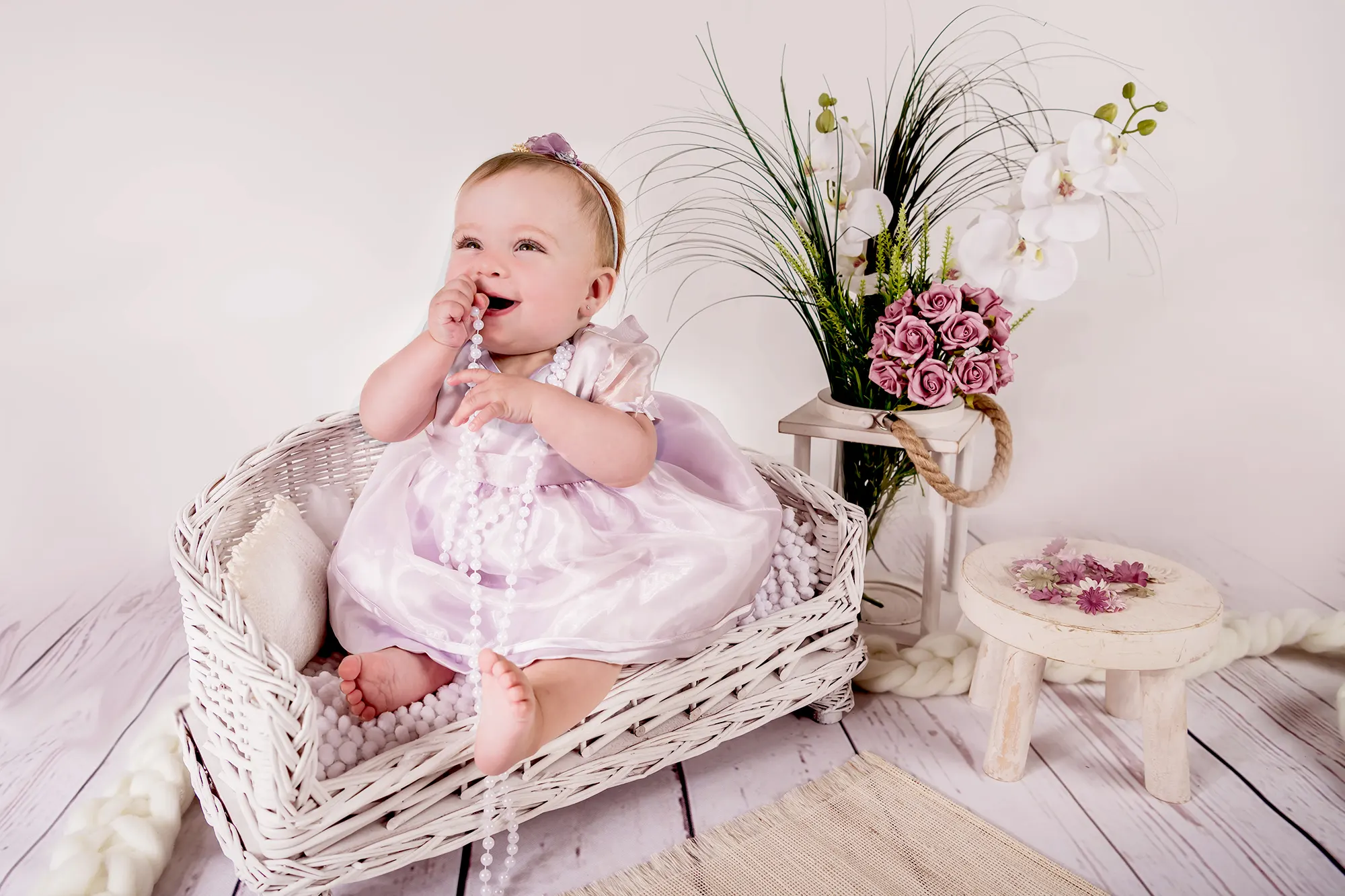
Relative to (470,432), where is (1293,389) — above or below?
below

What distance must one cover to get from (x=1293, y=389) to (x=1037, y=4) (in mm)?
1051

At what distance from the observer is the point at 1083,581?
127cm

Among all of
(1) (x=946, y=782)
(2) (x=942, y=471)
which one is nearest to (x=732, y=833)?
(1) (x=946, y=782)

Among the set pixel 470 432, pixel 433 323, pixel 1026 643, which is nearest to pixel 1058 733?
pixel 1026 643

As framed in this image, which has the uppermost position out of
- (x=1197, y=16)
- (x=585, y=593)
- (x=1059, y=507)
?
(x=1197, y=16)

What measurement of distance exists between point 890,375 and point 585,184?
0.57 meters

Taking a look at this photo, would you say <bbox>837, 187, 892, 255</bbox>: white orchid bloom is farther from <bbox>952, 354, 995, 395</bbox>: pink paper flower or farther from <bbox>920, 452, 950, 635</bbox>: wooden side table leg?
<bbox>920, 452, 950, 635</bbox>: wooden side table leg

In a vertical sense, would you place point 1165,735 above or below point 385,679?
below

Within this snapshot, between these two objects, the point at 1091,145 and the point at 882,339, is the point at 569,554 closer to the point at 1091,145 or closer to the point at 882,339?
the point at 882,339

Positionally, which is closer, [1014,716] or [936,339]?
[1014,716]

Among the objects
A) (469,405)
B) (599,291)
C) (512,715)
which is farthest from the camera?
(599,291)

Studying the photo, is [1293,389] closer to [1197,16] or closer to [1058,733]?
[1197,16]

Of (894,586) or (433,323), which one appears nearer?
(433,323)

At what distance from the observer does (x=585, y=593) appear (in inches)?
45.8
